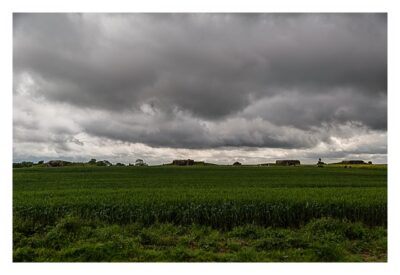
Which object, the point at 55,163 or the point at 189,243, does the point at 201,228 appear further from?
the point at 55,163

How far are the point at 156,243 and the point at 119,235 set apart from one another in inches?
59.2

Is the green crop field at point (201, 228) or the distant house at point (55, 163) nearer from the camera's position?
the green crop field at point (201, 228)

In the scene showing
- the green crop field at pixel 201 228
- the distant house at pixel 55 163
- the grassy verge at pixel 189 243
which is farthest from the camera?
the distant house at pixel 55 163

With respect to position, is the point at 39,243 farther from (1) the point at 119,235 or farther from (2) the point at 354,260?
(2) the point at 354,260

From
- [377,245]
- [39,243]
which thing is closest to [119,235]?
[39,243]

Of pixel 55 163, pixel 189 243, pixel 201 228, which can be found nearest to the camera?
pixel 189 243

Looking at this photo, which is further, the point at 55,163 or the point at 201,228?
the point at 55,163

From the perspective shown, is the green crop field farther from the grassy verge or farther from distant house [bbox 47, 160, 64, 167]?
distant house [bbox 47, 160, 64, 167]

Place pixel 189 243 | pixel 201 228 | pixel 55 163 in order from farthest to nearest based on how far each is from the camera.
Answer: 1. pixel 55 163
2. pixel 201 228
3. pixel 189 243

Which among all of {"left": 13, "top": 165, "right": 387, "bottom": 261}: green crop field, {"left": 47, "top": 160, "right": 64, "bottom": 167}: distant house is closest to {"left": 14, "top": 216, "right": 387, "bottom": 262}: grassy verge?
{"left": 13, "top": 165, "right": 387, "bottom": 261}: green crop field

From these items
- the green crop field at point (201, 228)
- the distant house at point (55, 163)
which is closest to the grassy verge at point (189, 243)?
the green crop field at point (201, 228)

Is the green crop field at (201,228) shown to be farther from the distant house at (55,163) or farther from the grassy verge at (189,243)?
the distant house at (55,163)

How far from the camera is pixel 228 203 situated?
653 inches

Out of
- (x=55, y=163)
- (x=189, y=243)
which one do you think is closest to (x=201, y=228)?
(x=189, y=243)
